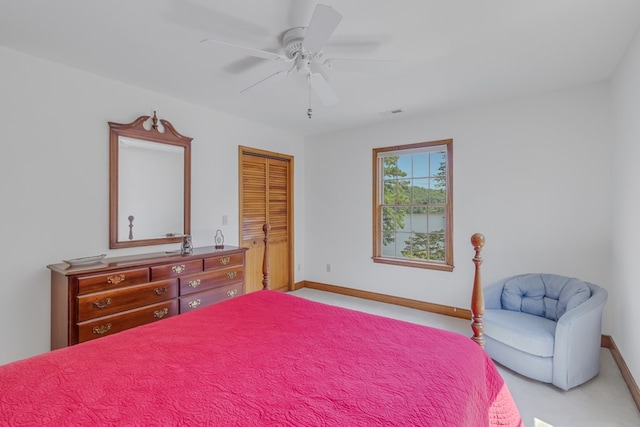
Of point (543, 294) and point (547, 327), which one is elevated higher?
point (543, 294)

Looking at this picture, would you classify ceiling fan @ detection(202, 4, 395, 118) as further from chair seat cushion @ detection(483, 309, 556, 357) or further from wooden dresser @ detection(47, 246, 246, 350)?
chair seat cushion @ detection(483, 309, 556, 357)

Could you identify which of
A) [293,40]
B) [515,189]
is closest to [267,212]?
[293,40]

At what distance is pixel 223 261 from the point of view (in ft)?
10.5

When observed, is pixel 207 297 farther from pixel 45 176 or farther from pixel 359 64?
pixel 359 64

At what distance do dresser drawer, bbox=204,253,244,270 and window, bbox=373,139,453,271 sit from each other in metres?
2.01

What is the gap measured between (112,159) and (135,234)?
29.6 inches

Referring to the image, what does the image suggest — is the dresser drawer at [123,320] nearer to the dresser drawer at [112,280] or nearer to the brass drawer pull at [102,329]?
the brass drawer pull at [102,329]

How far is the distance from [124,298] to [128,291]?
0.19 feet

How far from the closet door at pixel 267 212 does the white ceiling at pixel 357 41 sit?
1.29 metres

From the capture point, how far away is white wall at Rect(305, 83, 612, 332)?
3.02m

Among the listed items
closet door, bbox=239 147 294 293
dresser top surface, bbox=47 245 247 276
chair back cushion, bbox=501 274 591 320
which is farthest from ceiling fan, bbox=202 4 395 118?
chair back cushion, bbox=501 274 591 320

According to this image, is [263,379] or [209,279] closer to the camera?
[263,379]

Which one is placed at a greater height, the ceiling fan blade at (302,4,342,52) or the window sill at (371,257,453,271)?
the ceiling fan blade at (302,4,342,52)

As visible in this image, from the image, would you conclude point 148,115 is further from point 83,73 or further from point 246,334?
point 246,334
